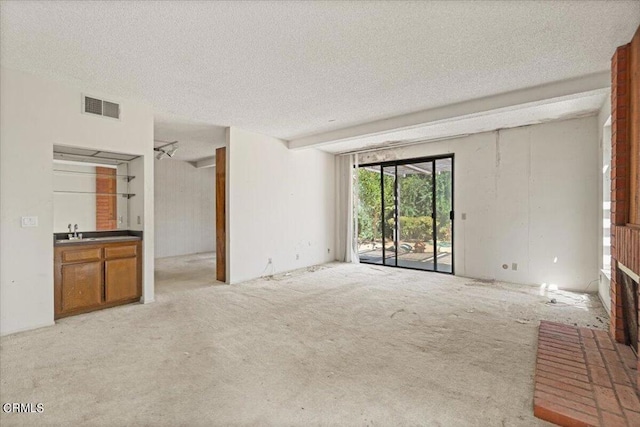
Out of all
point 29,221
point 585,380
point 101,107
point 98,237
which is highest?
point 101,107

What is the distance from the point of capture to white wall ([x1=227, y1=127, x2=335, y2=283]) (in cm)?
525

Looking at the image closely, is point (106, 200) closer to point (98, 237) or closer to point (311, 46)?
point (98, 237)

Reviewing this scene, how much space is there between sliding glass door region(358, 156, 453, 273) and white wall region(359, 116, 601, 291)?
0.26m

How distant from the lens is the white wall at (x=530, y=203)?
459cm

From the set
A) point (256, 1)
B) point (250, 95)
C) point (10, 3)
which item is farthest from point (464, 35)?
point (10, 3)

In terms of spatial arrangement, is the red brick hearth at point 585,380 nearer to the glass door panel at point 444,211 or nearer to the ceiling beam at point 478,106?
the ceiling beam at point 478,106

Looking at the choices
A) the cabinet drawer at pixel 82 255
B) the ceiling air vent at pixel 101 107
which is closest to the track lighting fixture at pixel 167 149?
the ceiling air vent at pixel 101 107

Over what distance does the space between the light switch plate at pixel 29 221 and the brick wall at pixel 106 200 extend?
109cm

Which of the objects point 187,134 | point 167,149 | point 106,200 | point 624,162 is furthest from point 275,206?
point 624,162

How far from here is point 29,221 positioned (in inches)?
124

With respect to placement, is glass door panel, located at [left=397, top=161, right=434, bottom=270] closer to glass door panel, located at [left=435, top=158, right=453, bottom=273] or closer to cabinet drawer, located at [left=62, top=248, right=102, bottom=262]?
glass door panel, located at [left=435, top=158, right=453, bottom=273]

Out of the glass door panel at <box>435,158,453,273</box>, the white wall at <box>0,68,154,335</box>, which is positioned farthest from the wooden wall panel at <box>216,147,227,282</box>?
the glass door panel at <box>435,158,453,273</box>

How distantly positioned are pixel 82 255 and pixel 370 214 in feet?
17.7

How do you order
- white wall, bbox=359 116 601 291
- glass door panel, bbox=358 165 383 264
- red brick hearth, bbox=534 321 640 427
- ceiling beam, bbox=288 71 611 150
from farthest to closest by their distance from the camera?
1. glass door panel, bbox=358 165 383 264
2. white wall, bbox=359 116 601 291
3. ceiling beam, bbox=288 71 611 150
4. red brick hearth, bbox=534 321 640 427
